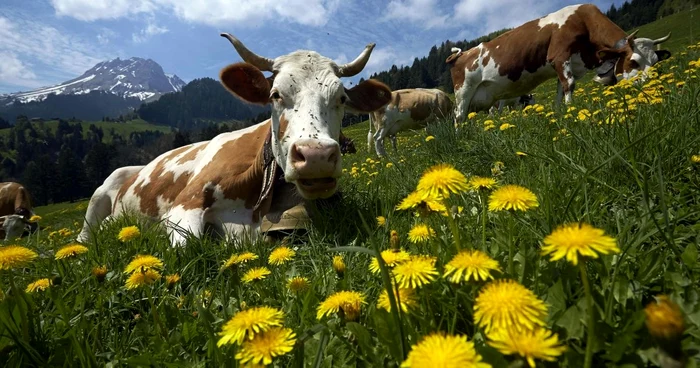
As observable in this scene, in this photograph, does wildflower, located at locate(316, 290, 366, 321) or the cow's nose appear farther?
the cow's nose

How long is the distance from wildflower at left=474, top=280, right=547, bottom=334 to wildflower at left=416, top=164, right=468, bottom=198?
42 centimetres

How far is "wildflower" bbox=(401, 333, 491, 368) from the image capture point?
2.28ft

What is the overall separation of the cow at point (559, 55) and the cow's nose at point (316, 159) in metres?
8.03

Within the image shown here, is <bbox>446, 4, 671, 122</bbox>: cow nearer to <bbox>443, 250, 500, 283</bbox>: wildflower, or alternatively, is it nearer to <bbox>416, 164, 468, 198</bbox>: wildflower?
<bbox>416, 164, 468, 198</bbox>: wildflower

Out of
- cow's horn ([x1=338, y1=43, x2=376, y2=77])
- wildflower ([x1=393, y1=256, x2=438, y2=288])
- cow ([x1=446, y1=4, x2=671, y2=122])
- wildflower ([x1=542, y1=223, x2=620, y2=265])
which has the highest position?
cow ([x1=446, y1=4, x2=671, y2=122])

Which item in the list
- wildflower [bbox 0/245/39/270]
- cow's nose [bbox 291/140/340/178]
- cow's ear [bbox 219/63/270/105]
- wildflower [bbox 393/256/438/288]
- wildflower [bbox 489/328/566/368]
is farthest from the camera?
cow's ear [bbox 219/63/270/105]

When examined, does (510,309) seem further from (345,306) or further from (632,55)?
(632,55)

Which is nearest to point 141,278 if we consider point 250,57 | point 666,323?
point 666,323

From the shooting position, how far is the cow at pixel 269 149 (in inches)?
140

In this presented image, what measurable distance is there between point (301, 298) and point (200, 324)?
1.37 feet

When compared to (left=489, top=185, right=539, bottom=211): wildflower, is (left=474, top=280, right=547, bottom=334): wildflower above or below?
below

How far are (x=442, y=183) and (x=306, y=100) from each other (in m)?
3.14

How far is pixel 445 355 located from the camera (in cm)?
71

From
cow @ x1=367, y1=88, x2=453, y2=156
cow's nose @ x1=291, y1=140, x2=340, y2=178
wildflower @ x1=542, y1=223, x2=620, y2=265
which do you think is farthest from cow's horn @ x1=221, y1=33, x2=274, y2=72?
cow @ x1=367, y1=88, x2=453, y2=156
